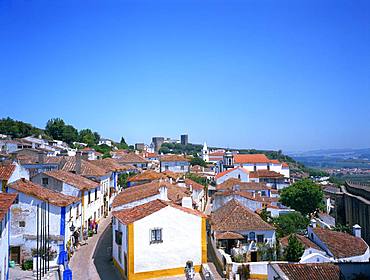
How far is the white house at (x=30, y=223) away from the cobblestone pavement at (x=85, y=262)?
1204 mm

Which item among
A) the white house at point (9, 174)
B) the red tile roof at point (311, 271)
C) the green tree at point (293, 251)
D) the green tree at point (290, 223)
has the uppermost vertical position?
the white house at point (9, 174)

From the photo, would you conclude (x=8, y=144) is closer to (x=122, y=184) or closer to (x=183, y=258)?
(x=122, y=184)

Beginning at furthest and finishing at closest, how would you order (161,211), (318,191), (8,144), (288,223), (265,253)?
(8,144) < (318,191) < (288,223) < (265,253) < (161,211)

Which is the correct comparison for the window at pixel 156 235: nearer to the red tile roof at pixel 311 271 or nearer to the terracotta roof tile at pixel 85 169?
the red tile roof at pixel 311 271

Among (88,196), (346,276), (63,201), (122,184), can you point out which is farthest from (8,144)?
(346,276)

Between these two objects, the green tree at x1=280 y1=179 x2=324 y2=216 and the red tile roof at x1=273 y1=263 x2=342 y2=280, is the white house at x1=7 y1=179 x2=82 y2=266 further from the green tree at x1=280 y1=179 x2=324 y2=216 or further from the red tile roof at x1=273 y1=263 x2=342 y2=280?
the green tree at x1=280 y1=179 x2=324 y2=216

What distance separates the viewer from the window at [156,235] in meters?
23.1

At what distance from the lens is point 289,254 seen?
26.1 metres

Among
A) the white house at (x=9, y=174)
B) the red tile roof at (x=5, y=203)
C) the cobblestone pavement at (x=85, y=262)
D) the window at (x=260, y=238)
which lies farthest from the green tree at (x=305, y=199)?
the red tile roof at (x=5, y=203)

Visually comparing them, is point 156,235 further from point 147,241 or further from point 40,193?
point 40,193

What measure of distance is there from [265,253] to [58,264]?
12977 millimetres

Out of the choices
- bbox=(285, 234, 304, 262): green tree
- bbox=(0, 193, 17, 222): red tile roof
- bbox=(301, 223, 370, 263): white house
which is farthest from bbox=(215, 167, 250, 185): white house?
bbox=(0, 193, 17, 222): red tile roof

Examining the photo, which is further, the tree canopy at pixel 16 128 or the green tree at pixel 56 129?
the green tree at pixel 56 129

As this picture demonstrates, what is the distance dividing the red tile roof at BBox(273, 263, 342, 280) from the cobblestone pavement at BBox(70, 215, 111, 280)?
11.2 m
